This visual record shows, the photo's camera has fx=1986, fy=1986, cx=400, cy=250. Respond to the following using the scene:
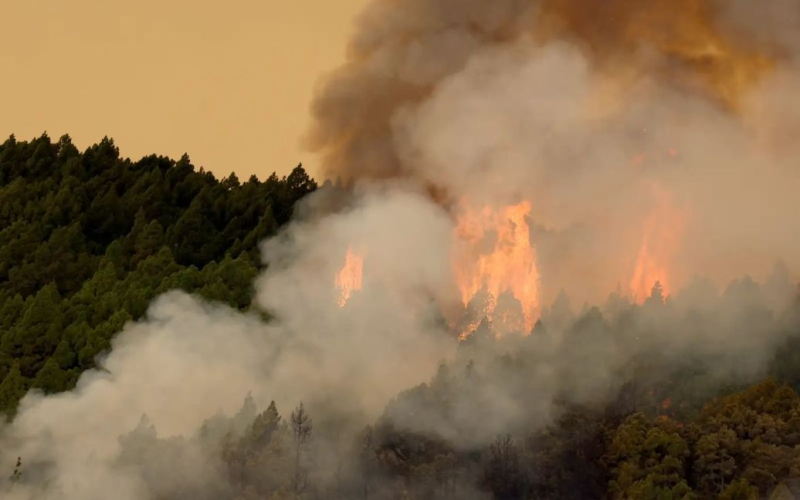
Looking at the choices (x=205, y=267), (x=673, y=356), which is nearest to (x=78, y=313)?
(x=205, y=267)

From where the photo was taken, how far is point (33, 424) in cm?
7044

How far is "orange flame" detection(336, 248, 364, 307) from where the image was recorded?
82.8m

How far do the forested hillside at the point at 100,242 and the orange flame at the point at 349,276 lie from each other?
148 inches

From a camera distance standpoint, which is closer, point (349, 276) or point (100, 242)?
point (349, 276)

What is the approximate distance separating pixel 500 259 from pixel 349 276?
6999 millimetres

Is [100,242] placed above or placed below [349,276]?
above

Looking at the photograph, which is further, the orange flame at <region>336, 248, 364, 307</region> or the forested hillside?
the orange flame at <region>336, 248, 364, 307</region>

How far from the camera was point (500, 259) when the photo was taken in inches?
3430

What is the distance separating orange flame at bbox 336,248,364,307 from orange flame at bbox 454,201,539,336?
4.34 metres

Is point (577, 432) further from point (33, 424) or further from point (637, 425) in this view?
point (33, 424)

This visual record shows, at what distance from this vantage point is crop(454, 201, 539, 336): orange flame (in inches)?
3334

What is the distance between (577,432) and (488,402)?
3825mm

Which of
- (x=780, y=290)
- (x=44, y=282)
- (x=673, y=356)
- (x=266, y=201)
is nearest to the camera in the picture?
(x=673, y=356)

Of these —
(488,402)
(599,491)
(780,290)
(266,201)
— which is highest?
(266,201)
